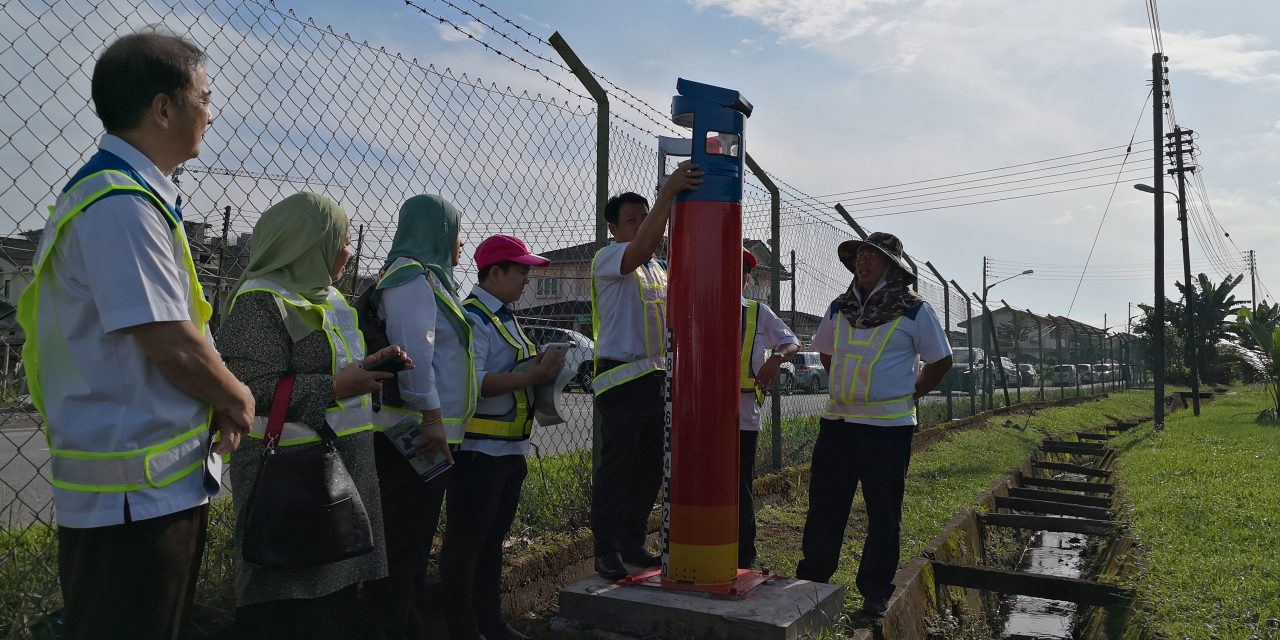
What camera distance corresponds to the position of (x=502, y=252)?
3451 mm

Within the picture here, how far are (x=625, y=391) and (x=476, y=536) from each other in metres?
0.89

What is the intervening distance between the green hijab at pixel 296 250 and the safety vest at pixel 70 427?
0.52 meters

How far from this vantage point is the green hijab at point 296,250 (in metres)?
2.33

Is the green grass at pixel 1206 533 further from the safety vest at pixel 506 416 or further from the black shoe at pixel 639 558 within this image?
the safety vest at pixel 506 416

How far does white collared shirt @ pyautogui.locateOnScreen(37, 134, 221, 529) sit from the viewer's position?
1656mm

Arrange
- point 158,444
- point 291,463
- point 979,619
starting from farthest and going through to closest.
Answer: point 979,619 → point 291,463 → point 158,444

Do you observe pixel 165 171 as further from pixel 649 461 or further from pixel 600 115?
pixel 600 115

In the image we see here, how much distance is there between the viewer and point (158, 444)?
5.75 feet

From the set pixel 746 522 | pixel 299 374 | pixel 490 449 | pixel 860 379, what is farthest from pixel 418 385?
pixel 860 379

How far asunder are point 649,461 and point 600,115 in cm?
192

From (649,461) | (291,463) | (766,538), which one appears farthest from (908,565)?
(291,463)

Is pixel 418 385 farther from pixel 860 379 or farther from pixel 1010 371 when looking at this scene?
pixel 1010 371

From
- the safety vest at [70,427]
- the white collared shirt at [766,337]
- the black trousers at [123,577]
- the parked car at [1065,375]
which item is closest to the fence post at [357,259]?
the safety vest at [70,427]

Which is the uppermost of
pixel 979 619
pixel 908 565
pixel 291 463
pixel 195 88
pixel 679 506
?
pixel 195 88
